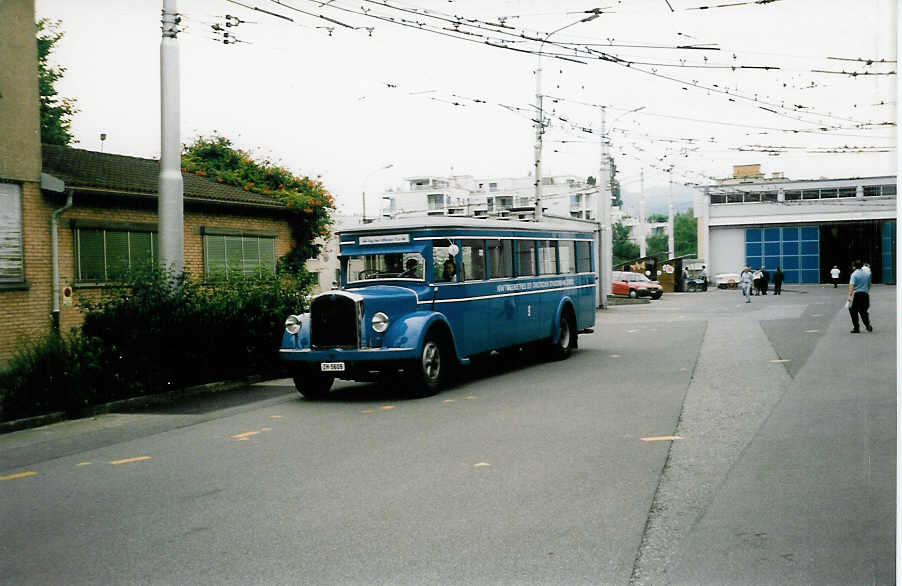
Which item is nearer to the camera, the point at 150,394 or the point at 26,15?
the point at 150,394

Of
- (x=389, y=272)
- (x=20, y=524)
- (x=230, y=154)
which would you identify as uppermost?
(x=230, y=154)

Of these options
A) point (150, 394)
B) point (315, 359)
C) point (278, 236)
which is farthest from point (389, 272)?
point (278, 236)

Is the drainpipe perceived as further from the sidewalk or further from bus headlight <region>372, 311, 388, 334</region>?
the sidewalk

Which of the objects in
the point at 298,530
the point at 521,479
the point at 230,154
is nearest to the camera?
the point at 298,530

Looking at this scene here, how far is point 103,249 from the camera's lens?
722 inches

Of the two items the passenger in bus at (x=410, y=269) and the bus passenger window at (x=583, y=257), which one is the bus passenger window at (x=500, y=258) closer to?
the passenger in bus at (x=410, y=269)

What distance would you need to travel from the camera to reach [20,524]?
20.5ft

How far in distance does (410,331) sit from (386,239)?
6.39 feet

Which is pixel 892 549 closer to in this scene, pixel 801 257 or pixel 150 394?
pixel 150 394

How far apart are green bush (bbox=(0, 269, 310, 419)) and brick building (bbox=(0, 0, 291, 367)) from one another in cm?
107

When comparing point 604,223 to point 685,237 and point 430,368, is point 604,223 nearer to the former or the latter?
point 430,368

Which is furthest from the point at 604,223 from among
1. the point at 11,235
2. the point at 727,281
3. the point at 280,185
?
the point at 727,281

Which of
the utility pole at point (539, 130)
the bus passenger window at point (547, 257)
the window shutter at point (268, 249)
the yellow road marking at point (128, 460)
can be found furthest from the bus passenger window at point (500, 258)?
the utility pole at point (539, 130)

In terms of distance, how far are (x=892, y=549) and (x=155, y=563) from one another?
4174 millimetres
